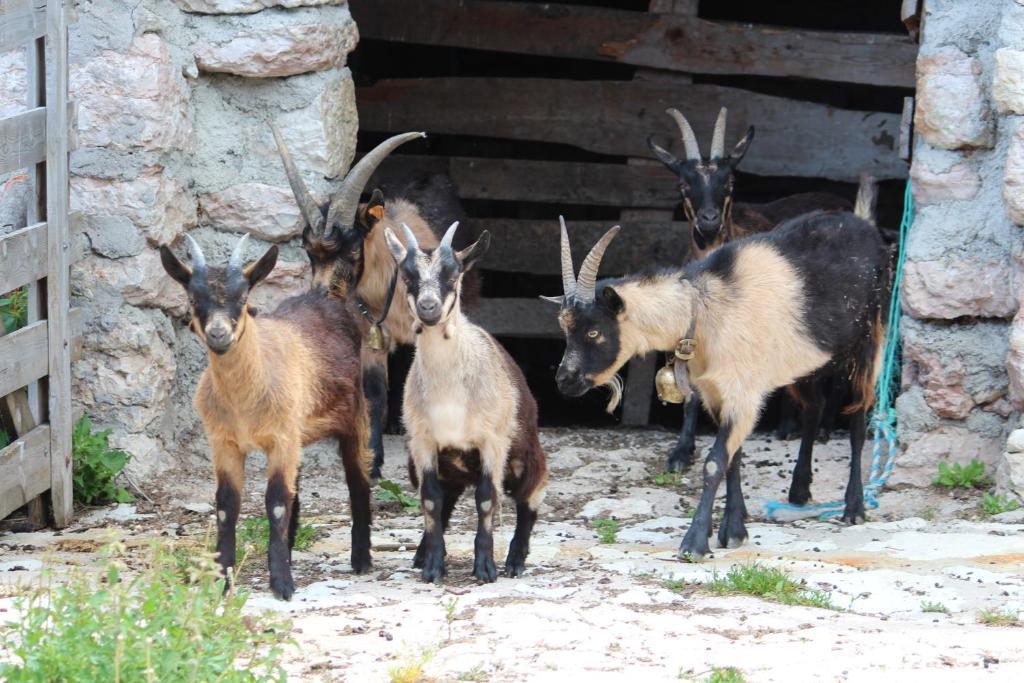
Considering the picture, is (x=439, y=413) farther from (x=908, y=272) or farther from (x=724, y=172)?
(x=724, y=172)

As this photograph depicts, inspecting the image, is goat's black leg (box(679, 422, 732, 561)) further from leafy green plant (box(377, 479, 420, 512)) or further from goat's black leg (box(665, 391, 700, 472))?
goat's black leg (box(665, 391, 700, 472))

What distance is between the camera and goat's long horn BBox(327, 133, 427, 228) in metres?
6.83

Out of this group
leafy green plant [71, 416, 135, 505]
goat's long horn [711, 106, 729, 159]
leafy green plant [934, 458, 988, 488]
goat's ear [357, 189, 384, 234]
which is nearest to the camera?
leafy green plant [71, 416, 135, 505]

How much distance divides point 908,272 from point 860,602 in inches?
82.5

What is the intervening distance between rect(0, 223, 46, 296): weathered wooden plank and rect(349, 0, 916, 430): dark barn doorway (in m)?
3.64

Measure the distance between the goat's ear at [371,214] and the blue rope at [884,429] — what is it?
2375mm

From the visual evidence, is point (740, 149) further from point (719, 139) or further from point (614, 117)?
point (614, 117)

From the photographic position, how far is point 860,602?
508 cm

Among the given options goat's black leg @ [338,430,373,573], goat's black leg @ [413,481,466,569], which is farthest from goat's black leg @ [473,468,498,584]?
goat's black leg @ [338,430,373,573]

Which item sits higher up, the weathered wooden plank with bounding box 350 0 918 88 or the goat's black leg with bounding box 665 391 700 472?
the weathered wooden plank with bounding box 350 0 918 88

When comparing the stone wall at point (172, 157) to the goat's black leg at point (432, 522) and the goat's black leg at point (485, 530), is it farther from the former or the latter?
the goat's black leg at point (485, 530)

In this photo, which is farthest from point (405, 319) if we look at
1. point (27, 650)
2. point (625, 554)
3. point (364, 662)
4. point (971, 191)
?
point (27, 650)

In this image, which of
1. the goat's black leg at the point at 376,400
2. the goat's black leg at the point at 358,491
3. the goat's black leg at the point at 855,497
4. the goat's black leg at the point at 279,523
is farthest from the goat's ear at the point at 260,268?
the goat's black leg at the point at 855,497

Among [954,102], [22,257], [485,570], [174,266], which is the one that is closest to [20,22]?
[22,257]
